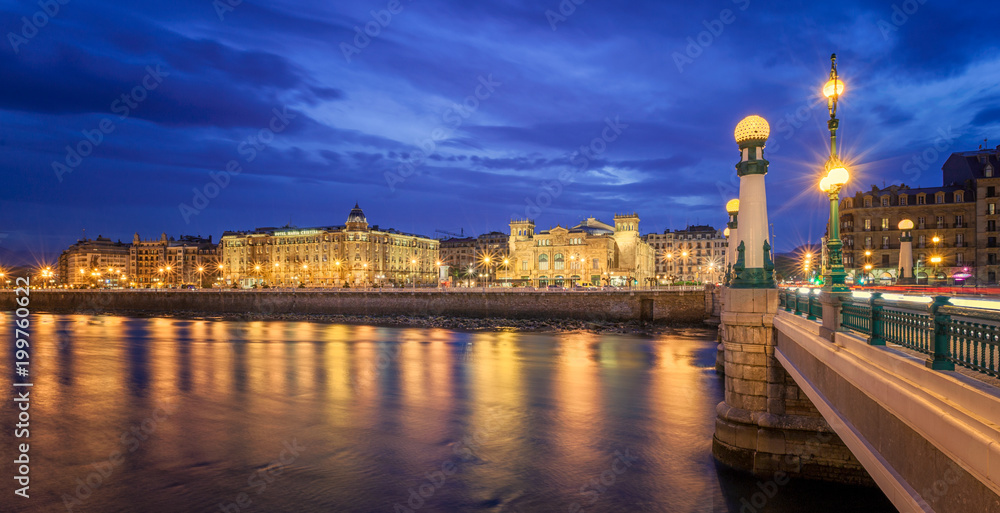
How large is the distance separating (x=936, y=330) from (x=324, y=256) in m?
142

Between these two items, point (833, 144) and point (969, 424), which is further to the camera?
point (833, 144)

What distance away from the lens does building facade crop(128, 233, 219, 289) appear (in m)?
172

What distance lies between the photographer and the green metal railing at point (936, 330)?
5551mm

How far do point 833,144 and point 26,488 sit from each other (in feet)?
79.1

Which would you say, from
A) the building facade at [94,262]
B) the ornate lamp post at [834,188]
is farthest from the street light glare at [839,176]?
the building facade at [94,262]

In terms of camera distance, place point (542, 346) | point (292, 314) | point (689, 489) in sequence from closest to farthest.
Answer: point (689, 489) → point (542, 346) → point (292, 314)

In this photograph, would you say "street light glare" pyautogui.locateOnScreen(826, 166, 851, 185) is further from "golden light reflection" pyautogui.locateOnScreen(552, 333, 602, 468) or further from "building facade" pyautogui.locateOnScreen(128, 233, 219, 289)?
"building facade" pyautogui.locateOnScreen(128, 233, 219, 289)

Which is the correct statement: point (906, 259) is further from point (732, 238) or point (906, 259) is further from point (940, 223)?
point (940, 223)

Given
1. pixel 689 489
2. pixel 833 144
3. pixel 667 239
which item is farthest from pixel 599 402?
pixel 667 239

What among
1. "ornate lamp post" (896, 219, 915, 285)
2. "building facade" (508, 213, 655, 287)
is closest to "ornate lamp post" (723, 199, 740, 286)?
"ornate lamp post" (896, 219, 915, 285)

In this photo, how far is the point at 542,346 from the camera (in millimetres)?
47875

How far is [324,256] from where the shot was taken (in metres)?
140

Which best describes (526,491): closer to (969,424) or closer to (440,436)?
(440,436)

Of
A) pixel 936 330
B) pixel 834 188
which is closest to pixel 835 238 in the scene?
pixel 834 188
